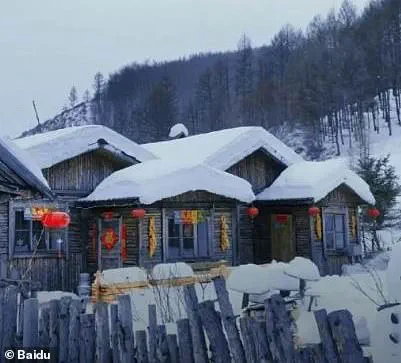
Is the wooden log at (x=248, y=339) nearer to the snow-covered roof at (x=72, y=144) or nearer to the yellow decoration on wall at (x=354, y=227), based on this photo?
the snow-covered roof at (x=72, y=144)

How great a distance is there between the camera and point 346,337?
4.74 meters

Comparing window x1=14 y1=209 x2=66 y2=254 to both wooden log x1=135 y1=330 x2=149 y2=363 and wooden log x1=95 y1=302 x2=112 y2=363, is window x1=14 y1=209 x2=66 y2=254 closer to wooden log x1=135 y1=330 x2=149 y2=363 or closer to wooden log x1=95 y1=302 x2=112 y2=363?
wooden log x1=95 y1=302 x2=112 y2=363

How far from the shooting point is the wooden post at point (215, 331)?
5.48 meters

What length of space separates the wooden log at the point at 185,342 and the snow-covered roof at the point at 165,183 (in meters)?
10.6

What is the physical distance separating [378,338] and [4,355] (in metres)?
4.22

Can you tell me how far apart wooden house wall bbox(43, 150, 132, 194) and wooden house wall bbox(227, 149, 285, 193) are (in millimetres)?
4353

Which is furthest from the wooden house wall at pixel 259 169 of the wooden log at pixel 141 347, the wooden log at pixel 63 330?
the wooden log at pixel 141 347

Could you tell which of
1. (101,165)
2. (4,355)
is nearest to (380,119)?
(101,165)

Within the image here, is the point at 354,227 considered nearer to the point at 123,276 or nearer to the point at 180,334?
the point at 123,276

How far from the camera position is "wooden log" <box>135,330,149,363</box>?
232 inches

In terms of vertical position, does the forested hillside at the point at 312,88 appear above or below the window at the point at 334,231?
above

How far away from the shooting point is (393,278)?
6891 mm

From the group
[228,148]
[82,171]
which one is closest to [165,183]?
[82,171]

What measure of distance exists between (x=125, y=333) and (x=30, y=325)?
1356mm
